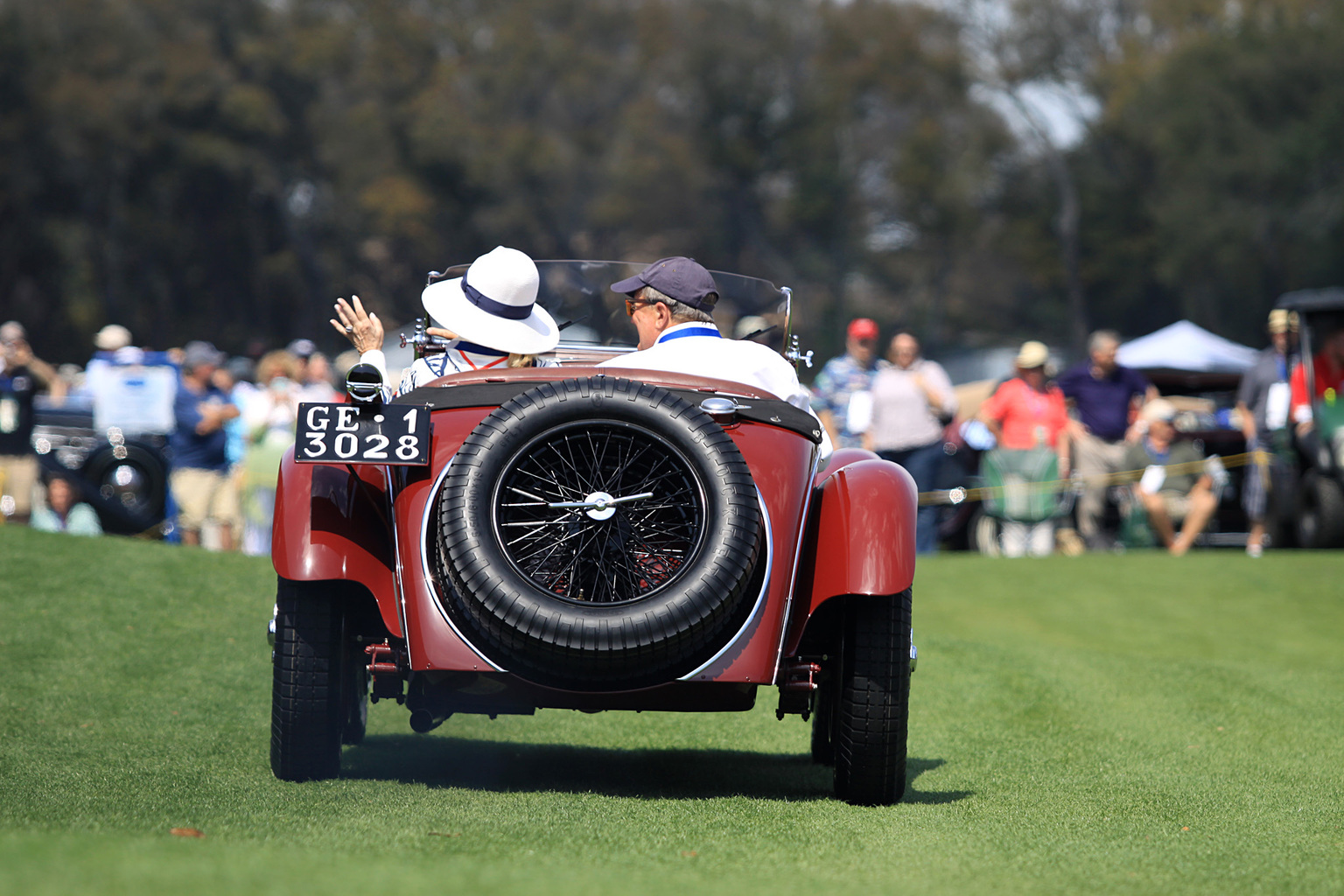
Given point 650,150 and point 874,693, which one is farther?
point 650,150

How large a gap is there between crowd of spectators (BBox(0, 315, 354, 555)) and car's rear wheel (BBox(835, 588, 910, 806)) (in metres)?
9.27

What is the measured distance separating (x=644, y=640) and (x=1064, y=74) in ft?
159

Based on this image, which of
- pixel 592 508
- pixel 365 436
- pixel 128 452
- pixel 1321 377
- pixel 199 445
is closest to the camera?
pixel 592 508

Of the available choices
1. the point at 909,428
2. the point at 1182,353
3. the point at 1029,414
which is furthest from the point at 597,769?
the point at 1182,353

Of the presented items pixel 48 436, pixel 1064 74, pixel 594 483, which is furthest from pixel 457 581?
pixel 1064 74

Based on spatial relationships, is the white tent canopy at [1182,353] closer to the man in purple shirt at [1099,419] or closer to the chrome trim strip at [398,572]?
the man in purple shirt at [1099,419]

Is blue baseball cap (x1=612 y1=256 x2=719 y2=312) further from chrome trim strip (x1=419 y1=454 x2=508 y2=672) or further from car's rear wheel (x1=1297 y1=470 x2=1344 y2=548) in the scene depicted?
car's rear wheel (x1=1297 y1=470 x2=1344 y2=548)

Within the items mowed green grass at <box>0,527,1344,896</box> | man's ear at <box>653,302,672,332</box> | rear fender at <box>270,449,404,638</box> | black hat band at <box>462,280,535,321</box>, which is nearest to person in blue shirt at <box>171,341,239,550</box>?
mowed green grass at <box>0,527,1344,896</box>

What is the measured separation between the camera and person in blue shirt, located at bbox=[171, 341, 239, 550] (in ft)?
45.2

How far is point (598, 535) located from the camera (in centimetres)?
441

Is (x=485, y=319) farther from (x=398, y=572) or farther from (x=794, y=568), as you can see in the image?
(x=794, y=568)

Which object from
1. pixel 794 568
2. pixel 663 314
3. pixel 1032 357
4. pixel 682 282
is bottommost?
pixel 794 568

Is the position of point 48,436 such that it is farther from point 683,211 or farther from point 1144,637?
point 683,211

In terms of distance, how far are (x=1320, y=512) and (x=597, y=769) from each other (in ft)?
37.8
